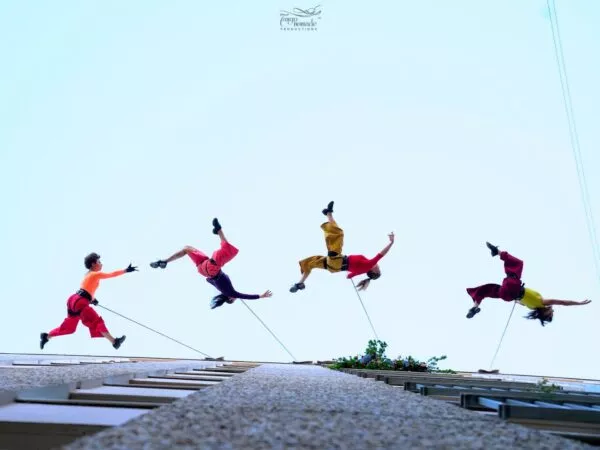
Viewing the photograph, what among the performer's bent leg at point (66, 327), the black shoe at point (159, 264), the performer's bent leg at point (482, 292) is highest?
the black shoe at point (159, 264)

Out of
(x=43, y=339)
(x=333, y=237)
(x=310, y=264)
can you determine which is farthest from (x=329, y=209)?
(x=43, y=339)

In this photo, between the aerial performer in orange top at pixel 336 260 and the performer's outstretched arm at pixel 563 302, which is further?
the performer's outstretched arm at pixel 563 302

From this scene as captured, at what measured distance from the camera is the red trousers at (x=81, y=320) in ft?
33.0

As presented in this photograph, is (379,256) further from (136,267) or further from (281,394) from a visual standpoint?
(281,394)

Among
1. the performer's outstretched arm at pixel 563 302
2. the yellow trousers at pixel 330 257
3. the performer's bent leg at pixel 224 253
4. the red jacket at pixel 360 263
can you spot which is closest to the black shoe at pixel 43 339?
the performer's bent leg at pixel 224 253

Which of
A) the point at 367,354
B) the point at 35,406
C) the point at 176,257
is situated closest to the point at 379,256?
the point at 367,354

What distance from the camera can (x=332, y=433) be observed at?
2.45m

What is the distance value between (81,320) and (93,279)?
726 millimetres

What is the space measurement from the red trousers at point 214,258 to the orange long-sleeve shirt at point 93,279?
1159 millimetres

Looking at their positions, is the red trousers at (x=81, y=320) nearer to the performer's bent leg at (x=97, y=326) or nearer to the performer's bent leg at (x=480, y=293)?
the performer's bent leg at (x=97, y=326)

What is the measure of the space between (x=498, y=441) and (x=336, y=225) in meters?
7.39

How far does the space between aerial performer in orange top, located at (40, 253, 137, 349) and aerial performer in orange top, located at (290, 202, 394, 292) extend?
268cm

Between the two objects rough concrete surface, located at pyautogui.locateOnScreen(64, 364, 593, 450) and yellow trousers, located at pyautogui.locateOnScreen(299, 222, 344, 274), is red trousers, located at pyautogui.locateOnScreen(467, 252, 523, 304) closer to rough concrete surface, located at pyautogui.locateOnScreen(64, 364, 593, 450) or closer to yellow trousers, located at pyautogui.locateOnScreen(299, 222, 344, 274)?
yellow trousers, located at pyautogui.locateOnScreen(299, 222, 344, 274)

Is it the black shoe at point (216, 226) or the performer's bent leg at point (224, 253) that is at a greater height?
the black shoe at point (216, 226)
